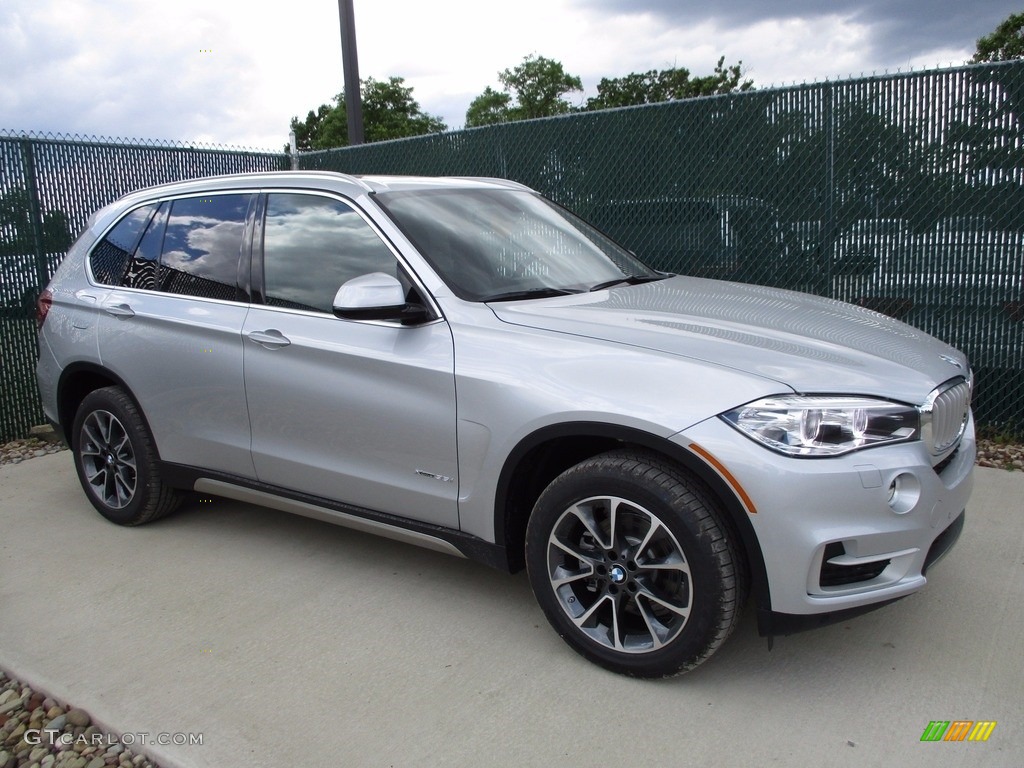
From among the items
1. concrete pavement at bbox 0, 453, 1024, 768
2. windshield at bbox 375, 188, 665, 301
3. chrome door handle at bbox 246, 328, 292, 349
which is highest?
windshield at bbox 375, 188, 665, 301

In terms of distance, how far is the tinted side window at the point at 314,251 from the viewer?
3715 mm

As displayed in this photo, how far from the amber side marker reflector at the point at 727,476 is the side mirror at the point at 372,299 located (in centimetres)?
127

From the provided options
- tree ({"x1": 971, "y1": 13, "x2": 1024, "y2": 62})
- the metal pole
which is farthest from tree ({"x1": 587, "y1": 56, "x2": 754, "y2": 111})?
the metal pole

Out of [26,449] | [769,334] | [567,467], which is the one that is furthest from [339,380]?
[26,449]

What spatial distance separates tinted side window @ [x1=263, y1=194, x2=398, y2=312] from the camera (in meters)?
3.71

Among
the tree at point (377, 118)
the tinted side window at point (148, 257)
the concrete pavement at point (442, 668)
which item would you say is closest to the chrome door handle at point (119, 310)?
the tinted side window at point (148, 257)

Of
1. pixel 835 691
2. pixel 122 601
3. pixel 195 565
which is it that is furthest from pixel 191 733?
pixel 835 691

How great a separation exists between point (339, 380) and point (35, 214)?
468 cm

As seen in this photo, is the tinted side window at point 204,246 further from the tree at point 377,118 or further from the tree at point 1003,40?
the tree at point 377,118

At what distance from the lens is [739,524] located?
275 cm

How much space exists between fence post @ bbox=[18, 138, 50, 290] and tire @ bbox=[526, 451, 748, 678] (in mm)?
5542

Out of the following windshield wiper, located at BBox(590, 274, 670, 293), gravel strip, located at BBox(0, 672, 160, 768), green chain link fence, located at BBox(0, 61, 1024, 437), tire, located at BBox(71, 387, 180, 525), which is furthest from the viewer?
green chain link fence, located at BBox(0, 61, 1024, 437)

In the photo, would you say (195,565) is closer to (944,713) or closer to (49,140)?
(944,713)

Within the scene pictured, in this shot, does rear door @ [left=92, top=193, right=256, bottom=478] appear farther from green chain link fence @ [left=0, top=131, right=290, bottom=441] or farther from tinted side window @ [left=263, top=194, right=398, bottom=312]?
green chain link fence @ [left=0, top=131, right=290, bottom=441]
